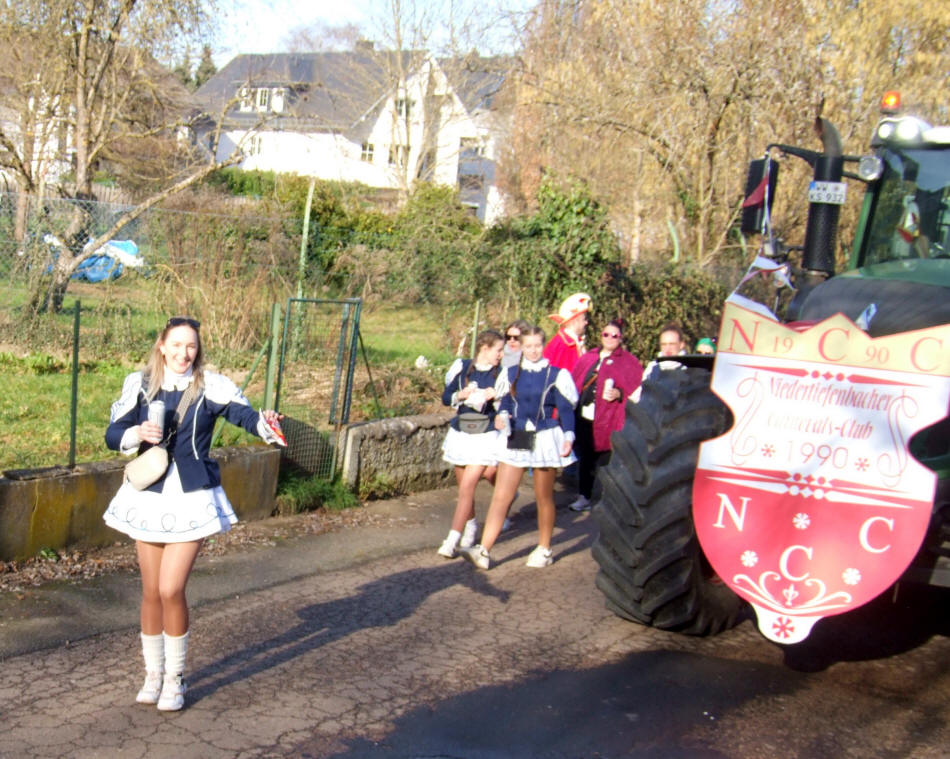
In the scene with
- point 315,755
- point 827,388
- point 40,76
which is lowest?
point 315,755

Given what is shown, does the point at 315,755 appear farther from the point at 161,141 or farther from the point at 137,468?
the point at 161,141

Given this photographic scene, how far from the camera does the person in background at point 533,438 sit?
709 centimetres

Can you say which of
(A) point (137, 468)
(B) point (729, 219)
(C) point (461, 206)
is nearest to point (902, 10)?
(B) point (729, 219)

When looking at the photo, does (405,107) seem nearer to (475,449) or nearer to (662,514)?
(475,449)

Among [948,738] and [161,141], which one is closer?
[948,738]

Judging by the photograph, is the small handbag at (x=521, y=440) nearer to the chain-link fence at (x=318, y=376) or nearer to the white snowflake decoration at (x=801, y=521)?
the chain-link fence at (x=318, y=376)

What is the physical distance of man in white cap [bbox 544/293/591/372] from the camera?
948 centimetres

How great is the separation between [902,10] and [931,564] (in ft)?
42.6

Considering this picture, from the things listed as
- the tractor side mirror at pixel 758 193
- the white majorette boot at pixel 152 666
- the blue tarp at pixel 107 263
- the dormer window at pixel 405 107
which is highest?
the dormer window at pixel 405 107

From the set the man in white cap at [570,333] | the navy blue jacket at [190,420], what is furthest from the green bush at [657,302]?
the navy blue jacket at [190,420]

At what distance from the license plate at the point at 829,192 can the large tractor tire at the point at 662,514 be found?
70.1 inches

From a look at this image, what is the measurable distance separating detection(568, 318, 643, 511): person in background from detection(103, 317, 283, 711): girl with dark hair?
492 cm

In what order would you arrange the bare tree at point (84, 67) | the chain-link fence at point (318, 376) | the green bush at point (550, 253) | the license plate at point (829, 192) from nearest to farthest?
1. the license plate at point (829, 192)
2. the chain-link fence at point (318, 376)
3. the green bush at point (550, 253)
4. the bare tree at point (84, 67)

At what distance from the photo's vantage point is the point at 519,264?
481 inches
